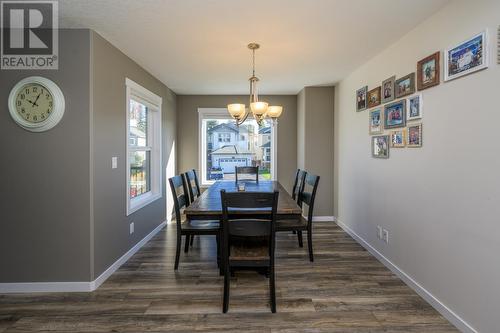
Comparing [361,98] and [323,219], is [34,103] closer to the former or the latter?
[361,98]

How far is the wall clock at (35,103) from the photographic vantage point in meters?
2.38

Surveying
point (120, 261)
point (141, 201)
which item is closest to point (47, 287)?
point (120, 261)

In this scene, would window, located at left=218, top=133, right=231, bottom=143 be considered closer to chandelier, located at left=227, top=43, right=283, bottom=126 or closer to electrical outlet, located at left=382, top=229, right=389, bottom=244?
chandelier, located at left=227, top=43, right=283, bottom=126

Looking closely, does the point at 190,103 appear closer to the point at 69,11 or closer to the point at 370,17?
the point at 69,11

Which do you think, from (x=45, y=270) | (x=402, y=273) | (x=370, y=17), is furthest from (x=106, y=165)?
(x=402, y=273)

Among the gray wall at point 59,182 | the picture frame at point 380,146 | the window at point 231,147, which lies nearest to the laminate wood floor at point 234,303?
the gray wall at point 59,182

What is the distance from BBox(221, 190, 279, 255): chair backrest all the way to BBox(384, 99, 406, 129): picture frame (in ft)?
5.17

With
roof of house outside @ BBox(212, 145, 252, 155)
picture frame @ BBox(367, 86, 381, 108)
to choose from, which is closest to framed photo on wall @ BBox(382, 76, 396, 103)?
picture frame @ BBox(367, 86, 381, 108)

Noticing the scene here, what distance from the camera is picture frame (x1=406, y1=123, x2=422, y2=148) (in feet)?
7.94

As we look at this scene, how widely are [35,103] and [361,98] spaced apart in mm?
3501

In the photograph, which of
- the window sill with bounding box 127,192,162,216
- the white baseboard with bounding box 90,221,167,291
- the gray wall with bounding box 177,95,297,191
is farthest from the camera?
the gray wall with bounding box 177,95,297,191

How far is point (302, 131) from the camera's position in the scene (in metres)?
4.93

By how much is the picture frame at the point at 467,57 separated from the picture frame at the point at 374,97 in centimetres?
107

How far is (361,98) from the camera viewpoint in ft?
12.0
